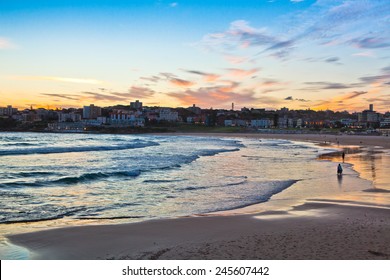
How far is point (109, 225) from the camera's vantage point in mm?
9461

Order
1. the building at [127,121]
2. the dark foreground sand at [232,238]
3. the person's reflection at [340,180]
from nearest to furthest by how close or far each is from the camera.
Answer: the dark foreground sand at [232,238]
the person's reflection at [340,180]
the building at [127,121]

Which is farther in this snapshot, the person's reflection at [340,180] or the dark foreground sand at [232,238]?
the person's reflection at [340,180]

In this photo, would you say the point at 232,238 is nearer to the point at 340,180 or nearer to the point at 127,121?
the point at 340,180

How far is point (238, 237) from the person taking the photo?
7957 millimetres

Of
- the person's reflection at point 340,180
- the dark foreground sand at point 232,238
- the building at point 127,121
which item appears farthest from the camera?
the building at point 127,121

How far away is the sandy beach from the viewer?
6.69m

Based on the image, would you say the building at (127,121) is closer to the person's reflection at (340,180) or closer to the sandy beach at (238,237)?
the person's reflection at (340,180)

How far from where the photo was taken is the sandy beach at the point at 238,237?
6.69m

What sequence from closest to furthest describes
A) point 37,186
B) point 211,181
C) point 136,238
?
point 136,238 < point 37,186 < point 211,181

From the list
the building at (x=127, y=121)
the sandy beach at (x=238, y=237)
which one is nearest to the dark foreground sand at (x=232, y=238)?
the sandy beach at (x=238, y=237)

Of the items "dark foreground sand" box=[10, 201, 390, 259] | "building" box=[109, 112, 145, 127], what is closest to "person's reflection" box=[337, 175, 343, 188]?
"dark foreground sand" box=[10, 201, 390, 259]
